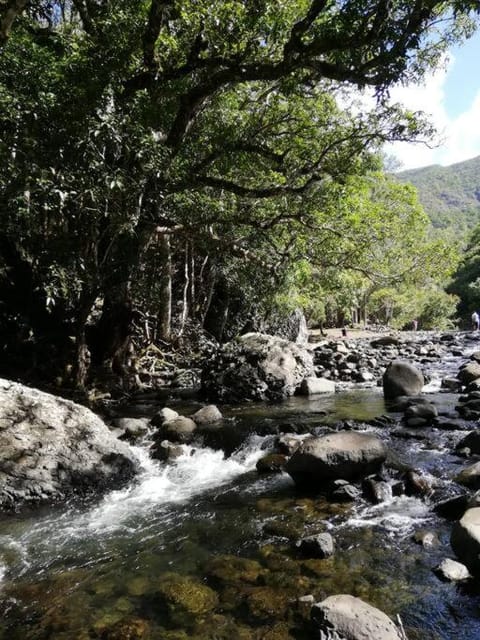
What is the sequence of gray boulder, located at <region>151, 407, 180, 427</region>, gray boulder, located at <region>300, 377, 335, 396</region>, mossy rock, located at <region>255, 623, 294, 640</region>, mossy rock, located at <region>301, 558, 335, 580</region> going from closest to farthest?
mossy rock, located at <region>255, 623, 294, 640</region> → mossy rock, located at <region>301, 558, 335, 580</region> → gray boulder, located at <region>151, 407, 180, 427</region> → gray boulder, located at <region>300, 377, 335, 396</region>

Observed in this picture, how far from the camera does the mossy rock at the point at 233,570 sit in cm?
404

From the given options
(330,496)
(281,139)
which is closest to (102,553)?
(330,496)

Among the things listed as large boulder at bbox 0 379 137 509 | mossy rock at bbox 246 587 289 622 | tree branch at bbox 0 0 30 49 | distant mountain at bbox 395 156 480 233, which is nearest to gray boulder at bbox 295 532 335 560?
mossy rock at bbox 246 587 289 622

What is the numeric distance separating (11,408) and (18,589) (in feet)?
10.1

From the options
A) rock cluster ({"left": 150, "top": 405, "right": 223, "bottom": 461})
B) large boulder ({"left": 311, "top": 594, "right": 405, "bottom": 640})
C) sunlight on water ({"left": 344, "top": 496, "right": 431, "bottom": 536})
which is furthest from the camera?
rock cluster ({"left": 150, "top": 405, "right": 223, "bottom": 461})

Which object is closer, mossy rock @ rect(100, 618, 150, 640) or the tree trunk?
mossy rock @ rect(100, 618, 150, 640)

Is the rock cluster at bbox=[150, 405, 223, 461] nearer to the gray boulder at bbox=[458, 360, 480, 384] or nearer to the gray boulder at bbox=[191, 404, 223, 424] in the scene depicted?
the gray boulder at bbox=[191, 404, 223, 424]

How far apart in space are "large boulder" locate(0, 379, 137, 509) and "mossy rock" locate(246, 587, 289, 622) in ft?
10.6

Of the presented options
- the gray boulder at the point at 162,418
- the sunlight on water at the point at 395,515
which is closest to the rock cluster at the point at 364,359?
the gray boulder at the point at 162,418

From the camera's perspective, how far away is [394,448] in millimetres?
7488

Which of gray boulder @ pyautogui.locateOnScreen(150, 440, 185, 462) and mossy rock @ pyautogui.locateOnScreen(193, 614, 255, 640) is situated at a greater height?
gray boulder @ pyautogui.locateOnScreen(150, 440, 185, 462)

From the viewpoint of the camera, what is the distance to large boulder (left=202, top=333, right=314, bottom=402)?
1201 centimetres

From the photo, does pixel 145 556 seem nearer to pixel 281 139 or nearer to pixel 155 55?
pixel 155 55

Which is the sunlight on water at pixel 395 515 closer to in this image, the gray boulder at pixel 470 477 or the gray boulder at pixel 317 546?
the gray boulder at pixel 317 546
